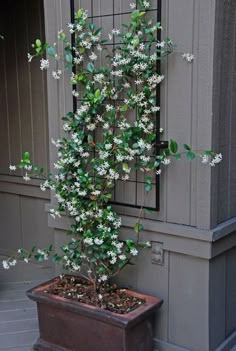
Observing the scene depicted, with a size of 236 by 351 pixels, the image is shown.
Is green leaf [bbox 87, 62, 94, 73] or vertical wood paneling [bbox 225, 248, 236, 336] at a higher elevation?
green leaf [bbox 87, 62, 94, 73]

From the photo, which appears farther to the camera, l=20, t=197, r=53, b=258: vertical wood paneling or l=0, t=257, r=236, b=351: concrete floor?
l=20, t=197, r=53, b=258: vertical wood paneling

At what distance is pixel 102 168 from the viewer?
8.37 feet

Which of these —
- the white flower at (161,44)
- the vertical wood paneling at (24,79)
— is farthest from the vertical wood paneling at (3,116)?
the white flower at (161,44)

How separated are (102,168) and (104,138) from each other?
7.1 inches

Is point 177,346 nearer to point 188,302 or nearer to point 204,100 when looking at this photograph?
point 188,302

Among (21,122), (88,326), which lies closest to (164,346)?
(88,326)

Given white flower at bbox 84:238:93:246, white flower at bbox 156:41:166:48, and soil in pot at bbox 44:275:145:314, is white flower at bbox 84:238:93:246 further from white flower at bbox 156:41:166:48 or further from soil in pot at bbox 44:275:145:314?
white flower at bbox 156:41:166:48

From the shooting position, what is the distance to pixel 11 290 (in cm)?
364

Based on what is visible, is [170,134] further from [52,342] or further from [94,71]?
[52,342]

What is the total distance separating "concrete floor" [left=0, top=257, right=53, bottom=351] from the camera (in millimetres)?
2881

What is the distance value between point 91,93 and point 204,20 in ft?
2.21

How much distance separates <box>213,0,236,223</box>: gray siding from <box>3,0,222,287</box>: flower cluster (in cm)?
15

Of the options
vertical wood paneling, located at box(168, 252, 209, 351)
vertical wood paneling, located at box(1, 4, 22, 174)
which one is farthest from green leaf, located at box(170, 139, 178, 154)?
vertical wood paneling, located at box(1, 4, 22, 174)

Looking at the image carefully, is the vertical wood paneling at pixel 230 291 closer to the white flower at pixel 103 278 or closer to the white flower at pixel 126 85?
the white flower at pixel 103 278
